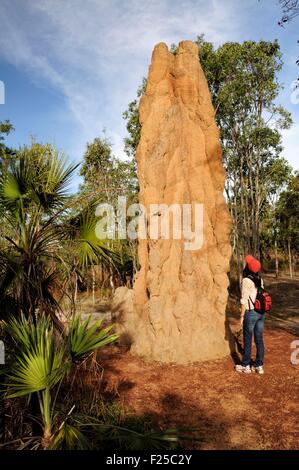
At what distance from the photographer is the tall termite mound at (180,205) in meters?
7.82

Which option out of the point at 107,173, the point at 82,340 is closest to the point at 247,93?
the point at 107,173

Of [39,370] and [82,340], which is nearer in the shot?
[39,370]

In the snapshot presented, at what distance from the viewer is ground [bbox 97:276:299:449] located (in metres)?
4.70

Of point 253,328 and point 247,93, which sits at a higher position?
point 247,93

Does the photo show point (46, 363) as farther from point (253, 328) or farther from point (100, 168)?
point (100, 168)

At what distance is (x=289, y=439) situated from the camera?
4.52 m

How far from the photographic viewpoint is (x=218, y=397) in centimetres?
596

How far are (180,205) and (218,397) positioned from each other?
3901 mm

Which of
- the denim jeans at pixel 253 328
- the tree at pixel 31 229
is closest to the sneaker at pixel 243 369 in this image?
the denim jeans at pixel 253 328

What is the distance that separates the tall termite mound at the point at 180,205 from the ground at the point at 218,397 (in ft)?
1.73

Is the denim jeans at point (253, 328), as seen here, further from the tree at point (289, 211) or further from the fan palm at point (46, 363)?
the tree at point (289, 211)
